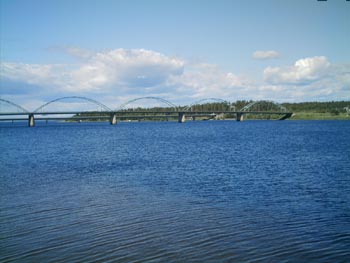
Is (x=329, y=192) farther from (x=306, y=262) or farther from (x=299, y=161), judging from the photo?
(x=299, y=161)

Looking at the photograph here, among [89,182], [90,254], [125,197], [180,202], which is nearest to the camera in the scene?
[90,254]

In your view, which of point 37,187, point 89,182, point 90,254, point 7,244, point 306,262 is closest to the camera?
point 306,262

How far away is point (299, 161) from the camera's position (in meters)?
Answer: 36.8

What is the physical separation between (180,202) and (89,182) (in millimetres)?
9771

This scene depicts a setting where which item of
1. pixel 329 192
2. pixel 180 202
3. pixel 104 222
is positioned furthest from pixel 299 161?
pixel 104 222

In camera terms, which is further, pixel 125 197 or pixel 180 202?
pixel 125 197

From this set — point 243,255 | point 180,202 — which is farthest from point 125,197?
point 243,255

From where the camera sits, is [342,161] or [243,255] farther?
[342,161]

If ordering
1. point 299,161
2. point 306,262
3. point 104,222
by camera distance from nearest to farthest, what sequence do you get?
point 306,262 → point 104,222 → point 299,161

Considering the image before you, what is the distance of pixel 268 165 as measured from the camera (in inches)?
1352

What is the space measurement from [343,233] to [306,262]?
368cm

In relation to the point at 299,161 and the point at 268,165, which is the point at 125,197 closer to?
the point at 268,165

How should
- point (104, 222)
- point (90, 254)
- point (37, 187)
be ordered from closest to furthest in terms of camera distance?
point (90, 254) < point (104, 222) < point (37, 187)

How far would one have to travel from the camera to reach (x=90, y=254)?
1263 centimetres
